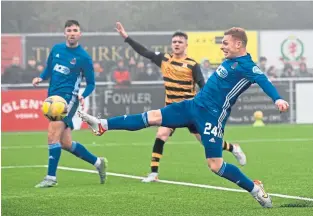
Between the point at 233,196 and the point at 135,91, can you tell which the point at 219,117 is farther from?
the point at 135,91

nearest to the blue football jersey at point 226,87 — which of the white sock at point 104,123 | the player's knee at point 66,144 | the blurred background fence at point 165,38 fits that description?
the white sock at point 104,123

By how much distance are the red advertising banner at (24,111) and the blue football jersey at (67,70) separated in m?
15.5

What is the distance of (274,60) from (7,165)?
21.9m

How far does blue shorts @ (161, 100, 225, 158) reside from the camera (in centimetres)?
1038

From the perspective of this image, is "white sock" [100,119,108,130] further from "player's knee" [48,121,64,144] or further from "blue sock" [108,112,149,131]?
Result: "player's knee" [48,121,64,144]

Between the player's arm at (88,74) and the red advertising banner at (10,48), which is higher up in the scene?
the red advertising banner at (10,48)

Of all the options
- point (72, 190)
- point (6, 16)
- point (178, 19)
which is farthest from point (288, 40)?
point (72, 190)

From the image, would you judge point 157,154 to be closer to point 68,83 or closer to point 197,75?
point 197,75

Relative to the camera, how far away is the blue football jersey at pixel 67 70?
14.0 meters

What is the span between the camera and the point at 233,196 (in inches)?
456

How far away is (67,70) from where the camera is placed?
14039 millimetres

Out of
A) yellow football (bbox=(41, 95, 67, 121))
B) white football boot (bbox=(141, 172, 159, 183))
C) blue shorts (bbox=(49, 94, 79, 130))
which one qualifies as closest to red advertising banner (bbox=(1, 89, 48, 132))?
blue shorts (bbox=(49, 94, 79, 130))

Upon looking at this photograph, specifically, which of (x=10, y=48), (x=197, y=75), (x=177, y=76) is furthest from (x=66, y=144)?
(x=10, y=48)

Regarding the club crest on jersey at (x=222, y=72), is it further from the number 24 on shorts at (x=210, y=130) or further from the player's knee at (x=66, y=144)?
the player's knee at (x=66, y=144)
